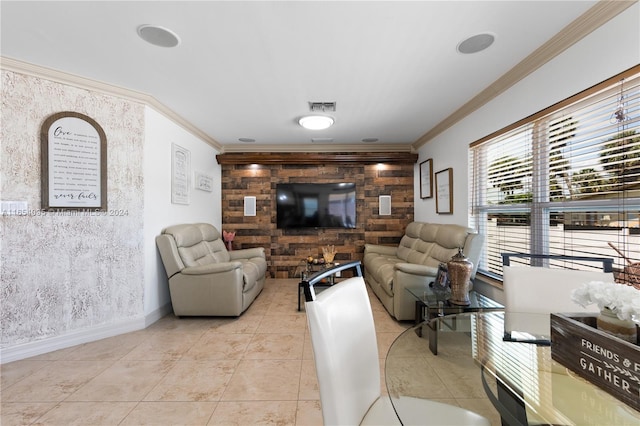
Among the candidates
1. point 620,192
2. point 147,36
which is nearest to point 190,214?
point 147,36

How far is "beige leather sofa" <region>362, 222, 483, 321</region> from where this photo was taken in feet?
9.26

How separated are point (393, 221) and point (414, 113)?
217 cm

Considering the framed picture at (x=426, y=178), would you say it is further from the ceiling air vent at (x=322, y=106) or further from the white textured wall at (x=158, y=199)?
the white textured wall at (x=158, y=199)

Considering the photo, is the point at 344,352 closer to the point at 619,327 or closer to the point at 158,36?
the point at 619,327

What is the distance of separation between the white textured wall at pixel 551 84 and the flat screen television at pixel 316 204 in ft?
5.77

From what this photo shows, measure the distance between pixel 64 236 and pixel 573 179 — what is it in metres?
4.24

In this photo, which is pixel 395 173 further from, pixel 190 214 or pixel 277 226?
pixel 190 214

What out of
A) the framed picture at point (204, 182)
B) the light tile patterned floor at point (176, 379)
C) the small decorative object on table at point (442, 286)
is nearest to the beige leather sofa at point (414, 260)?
the small decorative object on table at point (442, 286)

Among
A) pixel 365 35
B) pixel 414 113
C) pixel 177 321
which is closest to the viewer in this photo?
pixel 365 35

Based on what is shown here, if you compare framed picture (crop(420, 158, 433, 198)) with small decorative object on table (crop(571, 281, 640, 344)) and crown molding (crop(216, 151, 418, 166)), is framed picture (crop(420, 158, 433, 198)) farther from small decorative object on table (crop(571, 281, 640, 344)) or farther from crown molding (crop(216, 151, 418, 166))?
small decorative object on table (crop(571, 281, 640, 344))

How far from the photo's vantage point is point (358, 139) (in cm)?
463

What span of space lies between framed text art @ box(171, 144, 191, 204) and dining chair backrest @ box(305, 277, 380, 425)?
10.4ft

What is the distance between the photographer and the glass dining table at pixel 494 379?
0.80 meters

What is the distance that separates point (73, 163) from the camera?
2516 mm
